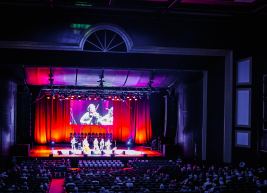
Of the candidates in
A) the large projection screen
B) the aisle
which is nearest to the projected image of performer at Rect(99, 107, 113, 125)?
the large projection screen

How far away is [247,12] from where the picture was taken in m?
12.1

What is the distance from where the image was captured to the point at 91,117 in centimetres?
2297

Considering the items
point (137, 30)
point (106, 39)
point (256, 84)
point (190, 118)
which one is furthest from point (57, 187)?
point (256, 84)

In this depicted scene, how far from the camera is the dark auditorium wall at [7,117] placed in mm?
16062

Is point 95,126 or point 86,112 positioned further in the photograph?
point 95,126

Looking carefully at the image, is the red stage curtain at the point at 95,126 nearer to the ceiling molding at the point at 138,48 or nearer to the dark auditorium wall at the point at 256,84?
the ceiling molding at the point at 138,48

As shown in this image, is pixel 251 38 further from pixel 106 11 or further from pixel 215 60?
pixel 106 11

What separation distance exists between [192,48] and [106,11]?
15.1 feet

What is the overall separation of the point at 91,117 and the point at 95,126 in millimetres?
1087

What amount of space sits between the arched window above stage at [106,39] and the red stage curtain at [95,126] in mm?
11160

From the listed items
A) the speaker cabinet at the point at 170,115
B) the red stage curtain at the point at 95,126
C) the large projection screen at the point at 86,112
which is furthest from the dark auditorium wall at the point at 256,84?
the large projection screen at the point at 86,112

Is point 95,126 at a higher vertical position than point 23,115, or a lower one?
lower

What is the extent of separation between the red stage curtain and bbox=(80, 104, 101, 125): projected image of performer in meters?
0.78

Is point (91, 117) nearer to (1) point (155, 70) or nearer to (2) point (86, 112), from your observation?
(2) point (86, 112)
